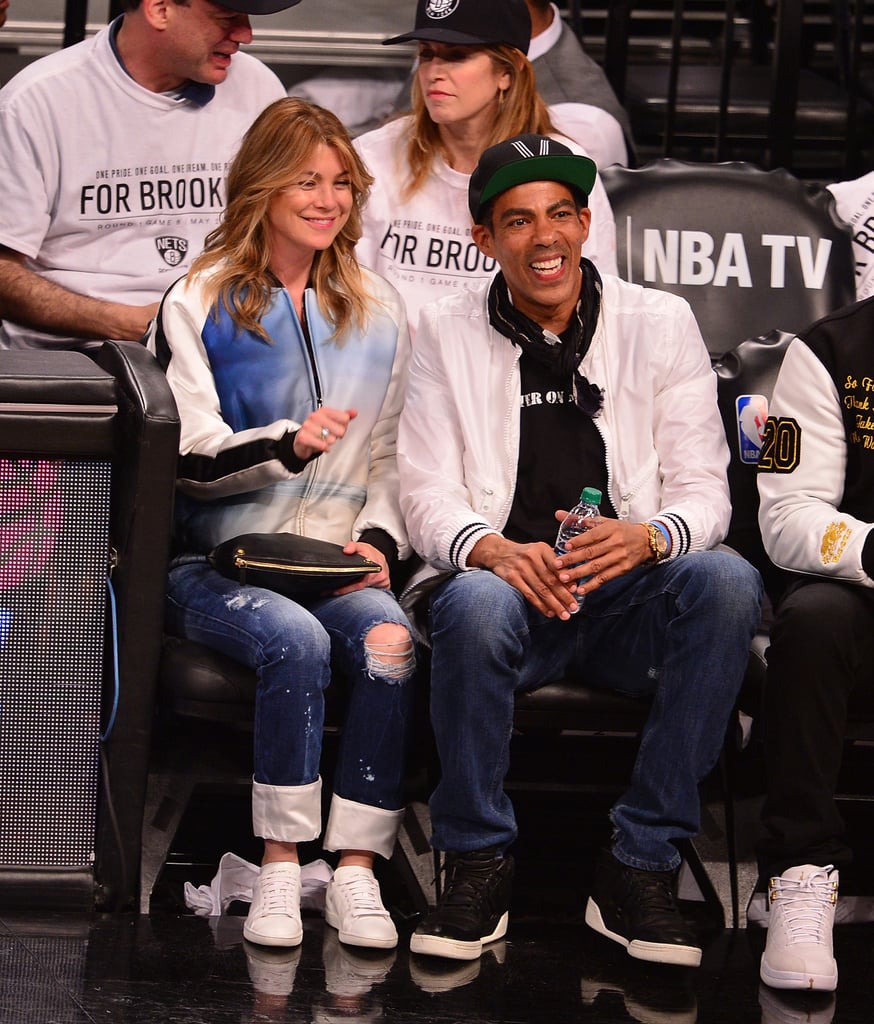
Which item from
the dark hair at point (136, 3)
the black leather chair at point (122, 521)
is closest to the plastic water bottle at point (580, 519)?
the black leather chair at point (122, 521)

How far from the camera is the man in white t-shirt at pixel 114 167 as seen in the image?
348 centimetres

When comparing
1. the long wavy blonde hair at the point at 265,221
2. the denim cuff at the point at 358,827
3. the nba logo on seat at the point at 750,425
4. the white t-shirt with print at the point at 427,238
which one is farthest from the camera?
the white t-shirt with print at the point at 427,238

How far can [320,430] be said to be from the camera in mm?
2717

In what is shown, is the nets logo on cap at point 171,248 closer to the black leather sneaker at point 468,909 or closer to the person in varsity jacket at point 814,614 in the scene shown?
the person in varsity jacket at point 814,614

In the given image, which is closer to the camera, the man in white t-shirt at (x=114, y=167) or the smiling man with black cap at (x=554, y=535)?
the smiling man with black cap at (x=554, y=535)

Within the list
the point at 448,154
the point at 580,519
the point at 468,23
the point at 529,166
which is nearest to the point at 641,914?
the point at 580,519

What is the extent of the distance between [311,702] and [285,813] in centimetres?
19

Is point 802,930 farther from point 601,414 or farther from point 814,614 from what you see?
point 601,414

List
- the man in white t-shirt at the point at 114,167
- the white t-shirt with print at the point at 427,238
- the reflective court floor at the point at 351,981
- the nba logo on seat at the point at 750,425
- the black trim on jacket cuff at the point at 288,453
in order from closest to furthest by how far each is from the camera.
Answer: the reflective court floor at the point at 351,981
the black trim on jacket cuff at the point at 288,453
the nba logo on seat at the point at 750,425
the man in white t-shirt at the point at 114,167
the white t-shirt with print at the point at 427,238

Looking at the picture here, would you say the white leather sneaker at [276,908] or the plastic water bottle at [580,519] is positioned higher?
the plastic water bottle at [580,519]

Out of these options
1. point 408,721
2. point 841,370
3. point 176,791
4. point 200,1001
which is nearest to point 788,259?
point 841,370

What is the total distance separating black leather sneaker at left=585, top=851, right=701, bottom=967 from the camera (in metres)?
2.50

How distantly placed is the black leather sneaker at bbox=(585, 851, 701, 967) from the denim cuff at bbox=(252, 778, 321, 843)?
486mm

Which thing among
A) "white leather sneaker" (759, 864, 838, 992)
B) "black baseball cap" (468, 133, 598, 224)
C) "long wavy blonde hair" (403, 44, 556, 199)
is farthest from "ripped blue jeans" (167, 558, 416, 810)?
"long wavy blonde hair" (403, 44, 556, 199)
